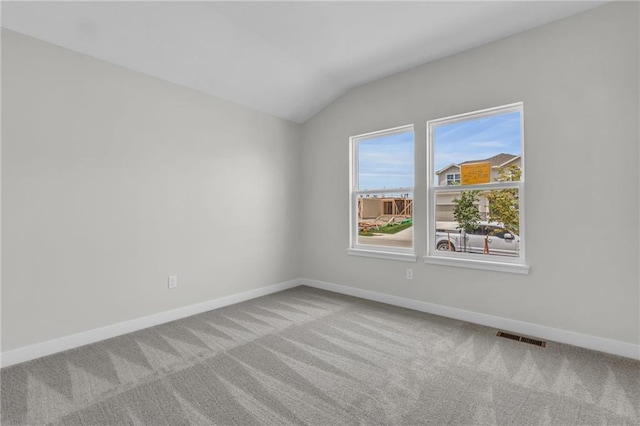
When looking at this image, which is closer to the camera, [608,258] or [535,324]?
[608,258]

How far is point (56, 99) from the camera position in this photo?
2.40 meters

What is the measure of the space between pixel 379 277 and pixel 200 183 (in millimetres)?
2348

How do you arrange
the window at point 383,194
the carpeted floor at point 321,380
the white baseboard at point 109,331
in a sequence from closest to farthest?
the carpeted floor at point 321,380 → the white baseboard at point 109,331 → the window at point 383,194

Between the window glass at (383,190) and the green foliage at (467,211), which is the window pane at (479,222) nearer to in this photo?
the green foliage at (467,211)

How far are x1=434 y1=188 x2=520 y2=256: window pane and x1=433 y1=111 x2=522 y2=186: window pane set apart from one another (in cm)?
15

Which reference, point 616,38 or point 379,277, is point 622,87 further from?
point 379,277

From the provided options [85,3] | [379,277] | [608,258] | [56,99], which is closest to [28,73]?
[56,99]

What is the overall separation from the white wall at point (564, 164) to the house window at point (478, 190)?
0.11 metres

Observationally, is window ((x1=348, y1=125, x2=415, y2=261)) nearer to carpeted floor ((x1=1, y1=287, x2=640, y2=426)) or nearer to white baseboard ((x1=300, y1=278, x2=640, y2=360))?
white baseboard ((x1=300, y1=278, x2=640, y2=360))

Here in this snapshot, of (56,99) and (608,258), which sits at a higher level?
(56,99)

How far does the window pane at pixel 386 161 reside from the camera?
358cm

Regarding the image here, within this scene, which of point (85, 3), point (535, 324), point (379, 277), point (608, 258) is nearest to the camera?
point (85, 3)

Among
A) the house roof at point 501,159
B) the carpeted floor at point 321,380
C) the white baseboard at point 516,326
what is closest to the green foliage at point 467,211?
the house roof at point 501,159

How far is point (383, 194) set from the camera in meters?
3.80
